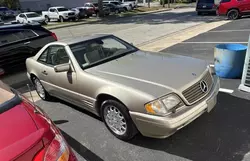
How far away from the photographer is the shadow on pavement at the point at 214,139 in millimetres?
2865

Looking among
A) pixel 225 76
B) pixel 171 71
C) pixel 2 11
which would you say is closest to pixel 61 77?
pixel 171 71

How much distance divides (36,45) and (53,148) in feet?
17.7

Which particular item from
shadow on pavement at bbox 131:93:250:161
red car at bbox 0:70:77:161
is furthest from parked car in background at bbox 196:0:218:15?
red car at bbox 0:70:77:161

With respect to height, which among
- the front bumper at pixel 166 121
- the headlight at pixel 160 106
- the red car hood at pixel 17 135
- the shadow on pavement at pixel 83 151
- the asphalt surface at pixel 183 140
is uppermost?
the red car hood at pixel 17 135

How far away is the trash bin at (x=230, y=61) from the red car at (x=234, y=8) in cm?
1157

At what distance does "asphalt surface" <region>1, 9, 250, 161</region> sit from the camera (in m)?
2.91

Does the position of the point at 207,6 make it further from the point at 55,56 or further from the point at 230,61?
the point at 55,56

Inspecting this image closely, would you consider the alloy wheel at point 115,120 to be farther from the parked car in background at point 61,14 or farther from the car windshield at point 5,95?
the parked car in background at point 61,14

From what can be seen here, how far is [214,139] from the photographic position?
123 inches

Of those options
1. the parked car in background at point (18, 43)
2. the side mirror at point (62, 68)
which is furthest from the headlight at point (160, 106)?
the parked car in background at point (18, 43)

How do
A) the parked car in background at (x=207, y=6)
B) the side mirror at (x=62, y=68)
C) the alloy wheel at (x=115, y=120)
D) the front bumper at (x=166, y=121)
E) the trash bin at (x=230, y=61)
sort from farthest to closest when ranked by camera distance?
the parked car in background at (x=207, y=6)
the trash bin at (x=230, y=61)
the side mirror at (x=62, y=68)
the alloy wheel at (x=115, y=120)
the front bumper at (x=166, y=121)

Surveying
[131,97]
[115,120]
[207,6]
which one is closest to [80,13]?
[207,6]

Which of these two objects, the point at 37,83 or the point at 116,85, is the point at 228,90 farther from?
the point at 37,83

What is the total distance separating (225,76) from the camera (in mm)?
5105
